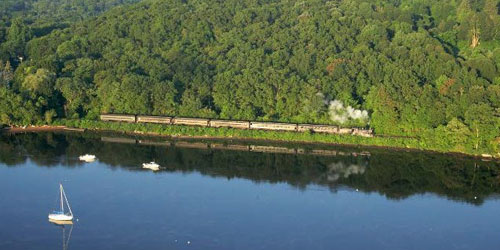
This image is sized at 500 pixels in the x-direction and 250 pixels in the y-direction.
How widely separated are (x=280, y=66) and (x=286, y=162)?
1578 centimetres

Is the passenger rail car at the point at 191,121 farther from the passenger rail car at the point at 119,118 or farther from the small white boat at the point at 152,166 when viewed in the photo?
the small white boat at the point at 152,166

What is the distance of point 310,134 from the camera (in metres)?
51.2

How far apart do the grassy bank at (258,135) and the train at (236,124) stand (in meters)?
0.56

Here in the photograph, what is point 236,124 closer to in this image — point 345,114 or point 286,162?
point 286,162

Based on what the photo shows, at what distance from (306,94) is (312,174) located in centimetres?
1175

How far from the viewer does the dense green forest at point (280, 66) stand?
52.0 m

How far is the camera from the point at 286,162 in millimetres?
46625

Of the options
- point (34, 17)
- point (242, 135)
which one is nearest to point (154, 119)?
point (242, 135)

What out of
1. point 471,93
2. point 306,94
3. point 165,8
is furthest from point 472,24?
point 165,8

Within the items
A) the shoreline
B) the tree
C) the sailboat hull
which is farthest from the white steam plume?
the sailboat hull

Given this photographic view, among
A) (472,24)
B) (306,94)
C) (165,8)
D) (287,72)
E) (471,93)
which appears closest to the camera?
(471,93)

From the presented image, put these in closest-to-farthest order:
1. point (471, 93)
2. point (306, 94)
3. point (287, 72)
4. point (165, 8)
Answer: point (471, 93)
point (306, 94)
point (287, 72)
point (165, 8)

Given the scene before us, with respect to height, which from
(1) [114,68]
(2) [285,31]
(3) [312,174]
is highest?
(2) [285,31]

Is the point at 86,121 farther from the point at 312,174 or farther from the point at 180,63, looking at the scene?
Answer: the point at 312,174
